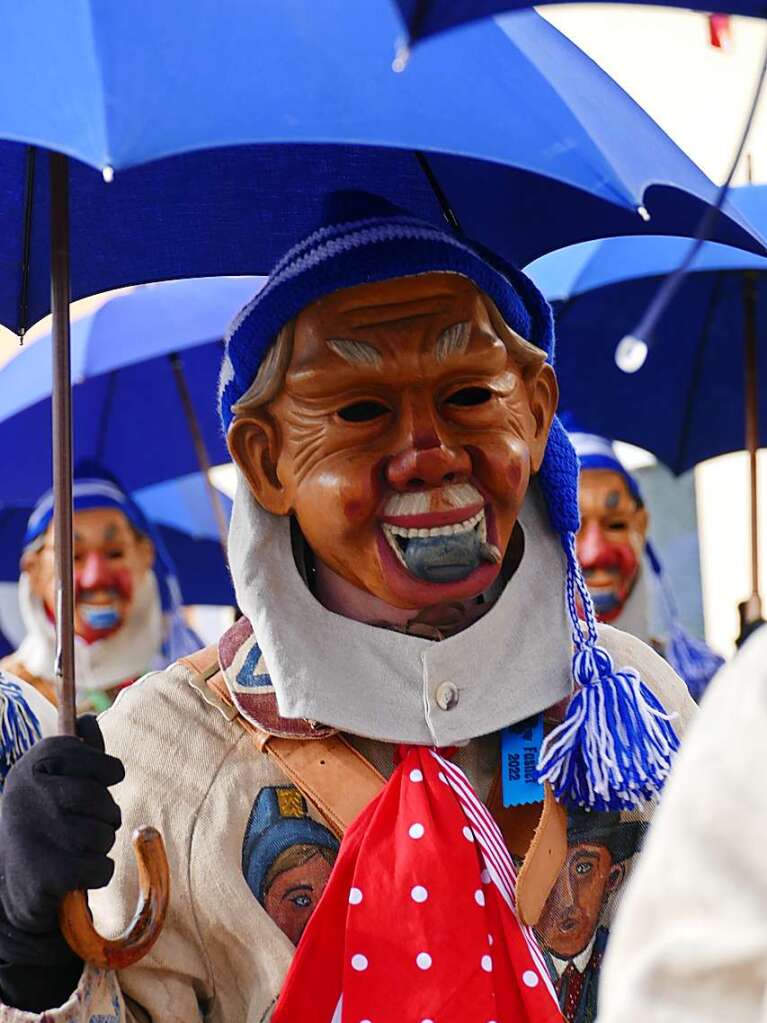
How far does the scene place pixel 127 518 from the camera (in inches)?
255

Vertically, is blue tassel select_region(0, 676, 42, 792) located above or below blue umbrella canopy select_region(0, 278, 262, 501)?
below

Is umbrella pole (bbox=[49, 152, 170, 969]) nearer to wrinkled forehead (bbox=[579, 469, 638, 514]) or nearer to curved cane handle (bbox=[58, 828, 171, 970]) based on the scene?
curved cane handle (bbox=[58, 828, 171, 970])

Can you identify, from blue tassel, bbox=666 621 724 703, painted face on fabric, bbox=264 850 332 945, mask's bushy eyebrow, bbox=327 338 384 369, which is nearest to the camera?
painted face on fabric, bbox=264 850 332 945

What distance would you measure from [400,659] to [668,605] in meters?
3.54

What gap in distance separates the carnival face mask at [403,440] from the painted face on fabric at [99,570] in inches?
134

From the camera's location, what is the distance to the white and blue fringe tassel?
2.91m

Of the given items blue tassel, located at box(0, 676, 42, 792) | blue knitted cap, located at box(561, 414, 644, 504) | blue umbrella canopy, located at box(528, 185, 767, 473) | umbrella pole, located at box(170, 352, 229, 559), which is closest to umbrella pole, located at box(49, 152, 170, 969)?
blue tassel, located at box(0, 676, 42, 792)

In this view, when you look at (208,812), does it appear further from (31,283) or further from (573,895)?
(31,283)

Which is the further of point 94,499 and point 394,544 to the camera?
point 94,499

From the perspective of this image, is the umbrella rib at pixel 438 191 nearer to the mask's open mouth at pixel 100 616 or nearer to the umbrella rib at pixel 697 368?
the umbrella rib at pixel 697 368

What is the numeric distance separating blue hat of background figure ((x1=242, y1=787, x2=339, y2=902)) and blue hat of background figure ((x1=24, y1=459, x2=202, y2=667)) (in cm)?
334

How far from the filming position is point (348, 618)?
10.0 feet

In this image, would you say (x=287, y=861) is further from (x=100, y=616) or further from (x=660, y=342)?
(x=100, y=616)

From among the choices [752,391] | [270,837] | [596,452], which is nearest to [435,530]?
[270,837]
